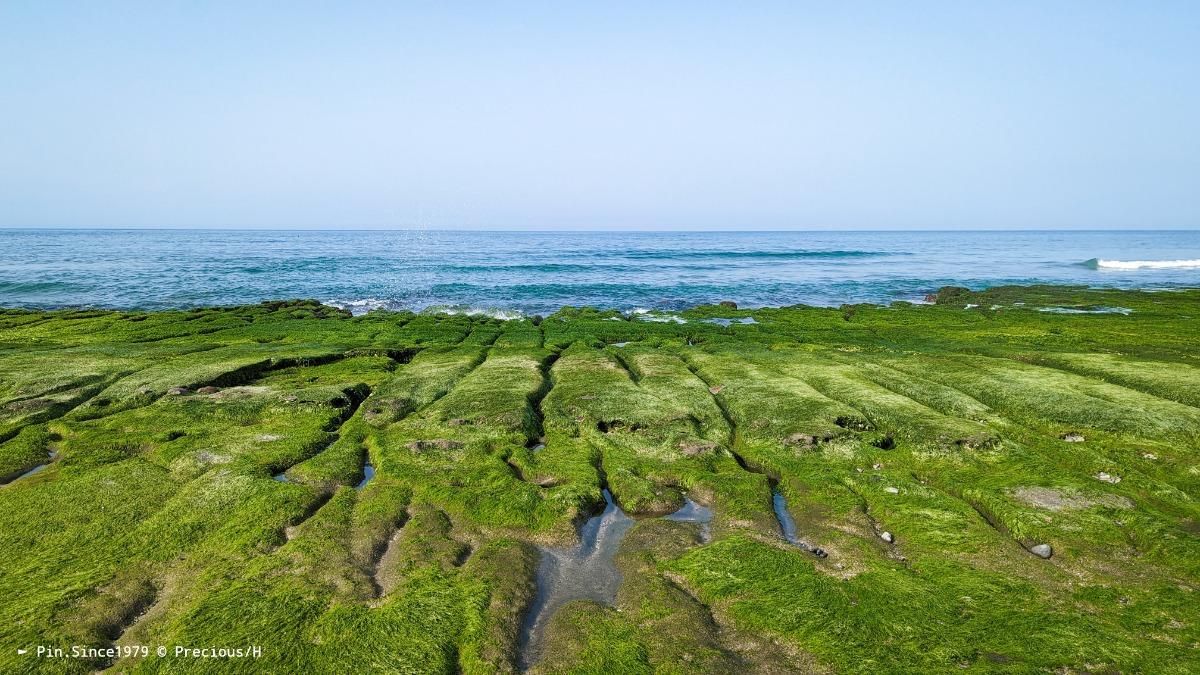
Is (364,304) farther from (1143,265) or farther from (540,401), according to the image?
(1143,265)

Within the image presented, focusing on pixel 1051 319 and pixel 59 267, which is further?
pixel 59 267

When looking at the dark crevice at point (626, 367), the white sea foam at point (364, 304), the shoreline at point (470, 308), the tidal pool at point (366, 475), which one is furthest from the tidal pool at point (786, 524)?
the white sea foam at point (364, 304)

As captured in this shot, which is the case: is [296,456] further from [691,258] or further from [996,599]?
[691,258]

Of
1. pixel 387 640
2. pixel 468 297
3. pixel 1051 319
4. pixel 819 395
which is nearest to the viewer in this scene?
pixel 387 640

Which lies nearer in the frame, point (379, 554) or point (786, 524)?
point (379, 554)

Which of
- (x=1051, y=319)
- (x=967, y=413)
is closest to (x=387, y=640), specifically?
(x=967, y=413)

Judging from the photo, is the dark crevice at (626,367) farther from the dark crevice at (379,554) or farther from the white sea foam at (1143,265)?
the white sea foam at (1143,265)

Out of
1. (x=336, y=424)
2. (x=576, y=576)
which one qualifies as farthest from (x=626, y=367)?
(x=576, y=576)

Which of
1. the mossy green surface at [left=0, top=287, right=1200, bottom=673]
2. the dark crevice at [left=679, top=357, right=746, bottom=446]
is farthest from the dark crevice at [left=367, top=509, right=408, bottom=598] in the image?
the dark crevice at [left=679, top=357, right=746, bottom=446]
